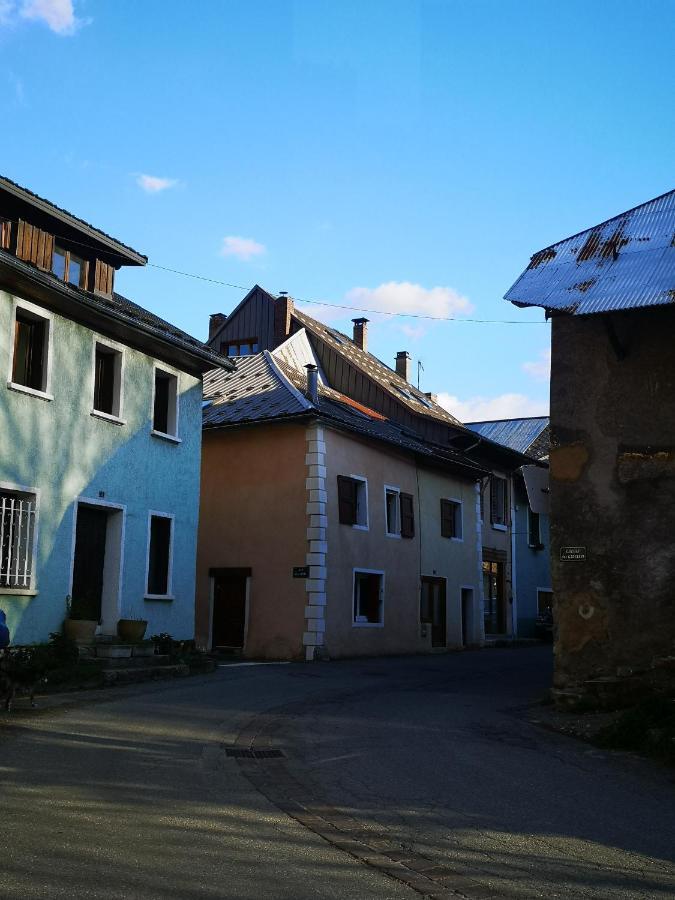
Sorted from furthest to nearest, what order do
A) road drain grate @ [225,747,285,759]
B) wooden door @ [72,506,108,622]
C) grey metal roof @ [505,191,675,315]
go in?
wooden door @ [72,506,108,622] < grey metal roof @ [505,191,675,315] < road drain grate @ [225,747,285,759]

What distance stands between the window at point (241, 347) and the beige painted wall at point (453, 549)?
9.09 m

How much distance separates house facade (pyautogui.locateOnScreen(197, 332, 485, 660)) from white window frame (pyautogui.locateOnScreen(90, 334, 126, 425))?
637 centimetres

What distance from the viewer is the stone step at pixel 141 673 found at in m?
14.6

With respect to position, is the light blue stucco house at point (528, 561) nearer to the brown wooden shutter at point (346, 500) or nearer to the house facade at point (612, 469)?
the brown wooden shutter at point (346, 500)

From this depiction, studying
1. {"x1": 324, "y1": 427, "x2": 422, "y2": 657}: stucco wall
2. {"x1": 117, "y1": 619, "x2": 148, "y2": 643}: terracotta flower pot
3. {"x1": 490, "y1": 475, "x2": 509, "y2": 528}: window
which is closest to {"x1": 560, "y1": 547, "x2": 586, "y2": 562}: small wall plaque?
{"x1": 117, "y1": 619, "x2": 148, "y2": 643}: terracotta flower pot

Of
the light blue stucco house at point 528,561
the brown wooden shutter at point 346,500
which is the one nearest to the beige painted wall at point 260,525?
the brown wooden shutter at point 346,500

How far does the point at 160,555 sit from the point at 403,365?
25256 mm

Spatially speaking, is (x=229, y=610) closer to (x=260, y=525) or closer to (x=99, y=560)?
(x=260, y=525)

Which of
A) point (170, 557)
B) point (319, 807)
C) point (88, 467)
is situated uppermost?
point (88, 467)

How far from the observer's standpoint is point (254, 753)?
9102mm

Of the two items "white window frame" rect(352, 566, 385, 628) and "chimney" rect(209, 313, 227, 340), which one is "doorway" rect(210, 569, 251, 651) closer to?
"white window frame" rect(352, 566, 385, 628)

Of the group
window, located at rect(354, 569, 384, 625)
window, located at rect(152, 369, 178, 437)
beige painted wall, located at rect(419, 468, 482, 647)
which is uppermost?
window, located at rect(152, 369, 178, 437)

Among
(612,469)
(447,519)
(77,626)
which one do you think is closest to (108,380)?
(77,626)

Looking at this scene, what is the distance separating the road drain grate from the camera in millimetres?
8922
